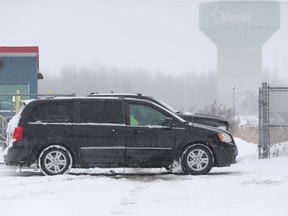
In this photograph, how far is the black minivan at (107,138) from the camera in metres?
13.7

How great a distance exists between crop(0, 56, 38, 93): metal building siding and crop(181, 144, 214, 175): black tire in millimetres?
19473

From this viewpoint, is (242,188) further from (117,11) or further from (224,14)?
(117,11)

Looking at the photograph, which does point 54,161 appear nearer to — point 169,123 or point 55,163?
point 55,163

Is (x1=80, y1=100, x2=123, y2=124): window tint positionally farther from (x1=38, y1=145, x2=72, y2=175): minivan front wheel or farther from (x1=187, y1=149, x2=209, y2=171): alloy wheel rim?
(x1=187, y1=149, x2=209, y2=171): alloy wheel rim

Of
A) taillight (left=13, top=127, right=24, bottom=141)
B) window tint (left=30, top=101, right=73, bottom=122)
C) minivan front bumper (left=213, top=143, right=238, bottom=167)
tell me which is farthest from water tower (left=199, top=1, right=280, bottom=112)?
taillight (left=13, top=127, right=24, bottom=141)

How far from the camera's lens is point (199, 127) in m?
14.1

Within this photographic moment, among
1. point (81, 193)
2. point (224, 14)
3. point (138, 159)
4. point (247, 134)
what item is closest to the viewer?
point (81, 193)

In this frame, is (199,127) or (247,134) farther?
(247,134)

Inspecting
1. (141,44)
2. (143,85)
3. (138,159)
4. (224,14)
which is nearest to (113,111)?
(138,159)

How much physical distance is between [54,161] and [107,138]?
1104mm

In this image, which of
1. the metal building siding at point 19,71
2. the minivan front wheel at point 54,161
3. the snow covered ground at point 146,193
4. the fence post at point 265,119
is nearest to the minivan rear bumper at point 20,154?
the minivan front wheel at point 54,161

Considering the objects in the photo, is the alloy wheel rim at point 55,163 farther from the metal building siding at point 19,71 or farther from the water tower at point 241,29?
the water tower at point 241,29

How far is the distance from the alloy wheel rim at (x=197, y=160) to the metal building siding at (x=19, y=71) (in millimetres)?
19484

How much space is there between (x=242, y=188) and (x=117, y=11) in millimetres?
170215
